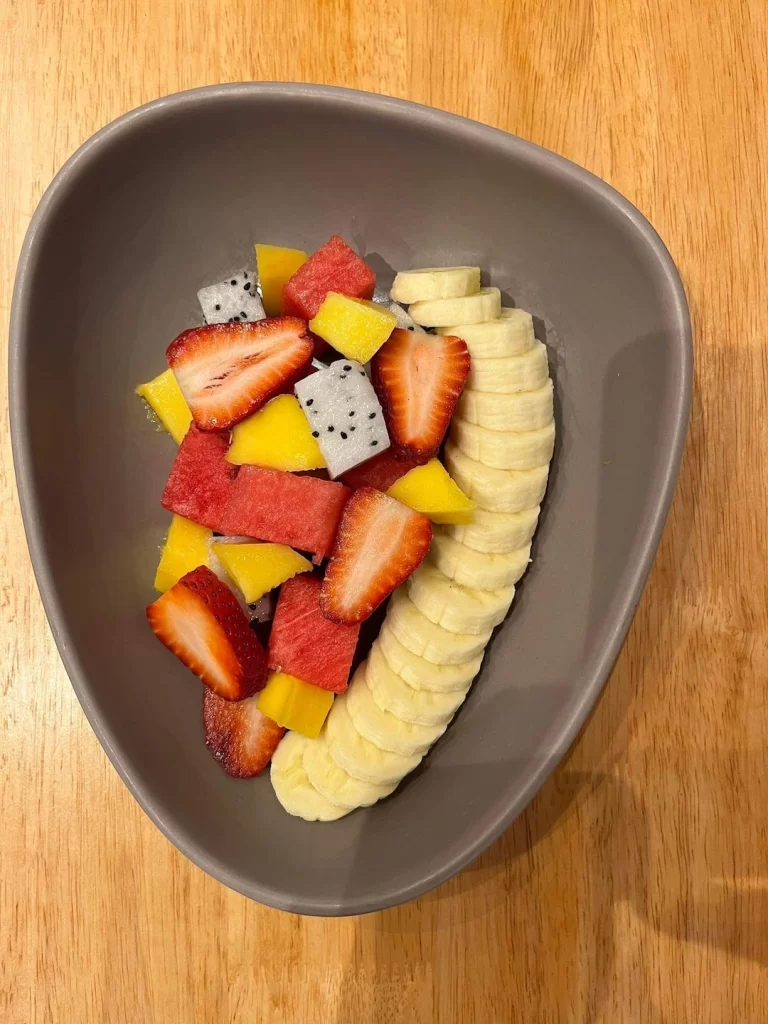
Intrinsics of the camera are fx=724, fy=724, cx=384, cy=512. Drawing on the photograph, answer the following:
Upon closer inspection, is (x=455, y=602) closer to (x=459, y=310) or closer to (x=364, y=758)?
(x=364, y=758)

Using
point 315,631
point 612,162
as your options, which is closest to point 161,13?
point 612,162

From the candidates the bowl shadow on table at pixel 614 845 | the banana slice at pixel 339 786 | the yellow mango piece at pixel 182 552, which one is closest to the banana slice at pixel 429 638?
the bowl shadow on table at pixel 614 845

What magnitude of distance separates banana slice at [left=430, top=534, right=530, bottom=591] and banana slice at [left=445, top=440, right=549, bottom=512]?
0.07 m

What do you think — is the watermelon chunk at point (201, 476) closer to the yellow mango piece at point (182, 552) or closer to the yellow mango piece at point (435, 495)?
the yellow mango piece at point (182, 552)

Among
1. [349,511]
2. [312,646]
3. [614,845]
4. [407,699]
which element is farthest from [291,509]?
[614,845]

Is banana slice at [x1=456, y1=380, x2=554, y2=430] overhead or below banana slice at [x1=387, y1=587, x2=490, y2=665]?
overhead

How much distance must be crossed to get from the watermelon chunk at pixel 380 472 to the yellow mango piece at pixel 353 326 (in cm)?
15

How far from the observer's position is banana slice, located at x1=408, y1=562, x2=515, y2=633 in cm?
104

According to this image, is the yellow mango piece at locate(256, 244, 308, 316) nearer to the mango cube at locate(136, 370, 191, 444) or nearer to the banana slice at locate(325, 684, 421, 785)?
the mango cube at locate(136, 370, 191, 444)

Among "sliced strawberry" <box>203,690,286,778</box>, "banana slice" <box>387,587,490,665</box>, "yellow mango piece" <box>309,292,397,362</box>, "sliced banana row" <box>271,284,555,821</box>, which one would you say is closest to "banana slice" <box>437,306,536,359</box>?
"sliced banana row" <box>271,284,555,821</box>

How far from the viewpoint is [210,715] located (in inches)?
44.2

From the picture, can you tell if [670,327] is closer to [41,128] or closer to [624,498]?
[624,498]

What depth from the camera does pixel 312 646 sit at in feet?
3.52

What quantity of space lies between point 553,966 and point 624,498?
29.2 inches
